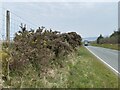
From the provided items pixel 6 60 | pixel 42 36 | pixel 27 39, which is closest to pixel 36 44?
pixel 27 39

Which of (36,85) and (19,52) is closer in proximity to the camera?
(36,85)

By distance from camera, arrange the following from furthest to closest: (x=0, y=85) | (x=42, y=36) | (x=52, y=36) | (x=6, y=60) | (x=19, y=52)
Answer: (x=52, y=36) → (x=42, y=36) → (x=19, y=52) → (x=6, y=60) → (x=0, y=85)

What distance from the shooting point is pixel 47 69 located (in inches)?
468

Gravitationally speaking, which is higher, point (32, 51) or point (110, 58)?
point (32, 51)

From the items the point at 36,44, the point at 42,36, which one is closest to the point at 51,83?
the point at 36,44

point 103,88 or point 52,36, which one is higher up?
point 52,36

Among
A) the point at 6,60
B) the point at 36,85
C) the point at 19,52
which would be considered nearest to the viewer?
the point at 36,85

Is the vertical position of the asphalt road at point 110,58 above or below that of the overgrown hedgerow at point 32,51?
below

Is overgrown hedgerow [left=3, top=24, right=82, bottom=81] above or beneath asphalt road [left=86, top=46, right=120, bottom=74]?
above

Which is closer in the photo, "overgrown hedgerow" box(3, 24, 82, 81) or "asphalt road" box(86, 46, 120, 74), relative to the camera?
"overgrown hedgerow" box(3, 24, 82, 81)

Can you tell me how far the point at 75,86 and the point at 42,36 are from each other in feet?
16.2

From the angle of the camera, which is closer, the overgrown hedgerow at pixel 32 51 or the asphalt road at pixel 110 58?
the overgrown hedgerow at pixel 32 51

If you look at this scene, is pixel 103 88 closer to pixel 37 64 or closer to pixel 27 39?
pixel 37 64

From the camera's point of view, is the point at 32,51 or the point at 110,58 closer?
the point at 32,51
